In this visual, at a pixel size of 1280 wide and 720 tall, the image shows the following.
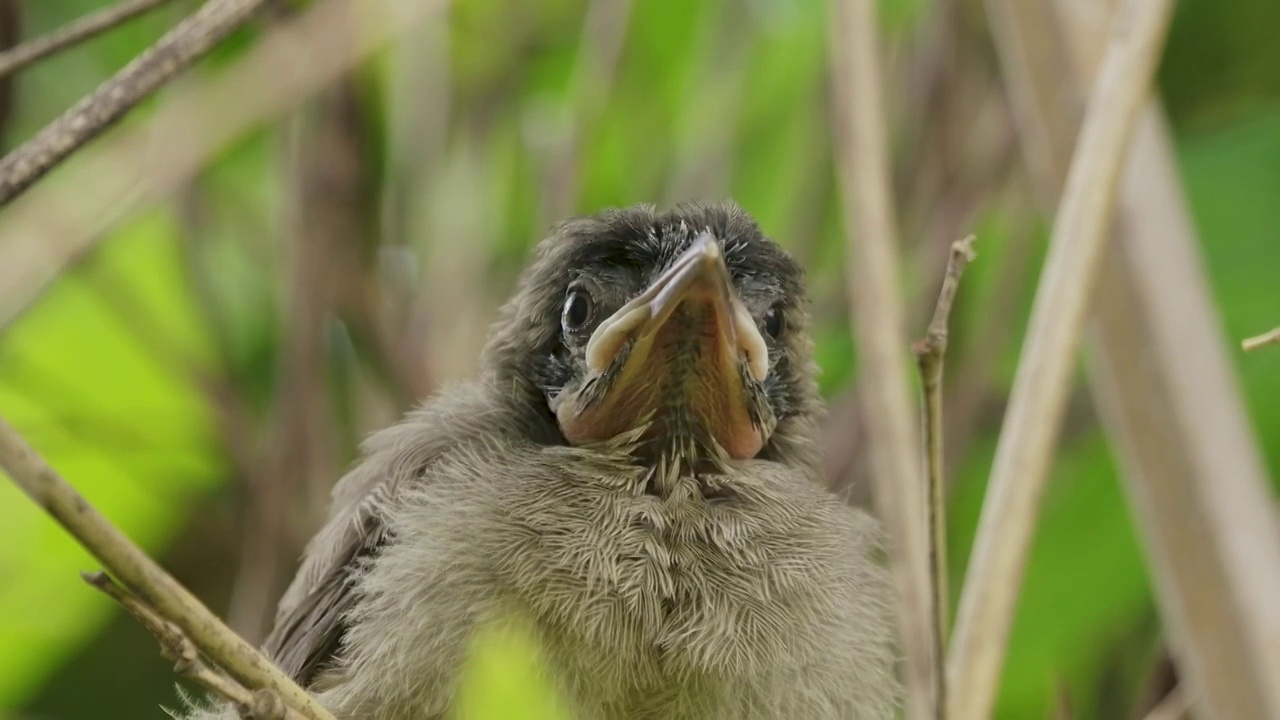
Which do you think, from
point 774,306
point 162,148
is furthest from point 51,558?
point 774,306

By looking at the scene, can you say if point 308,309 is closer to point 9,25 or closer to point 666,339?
point 9,25

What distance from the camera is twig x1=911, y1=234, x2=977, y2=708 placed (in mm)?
844

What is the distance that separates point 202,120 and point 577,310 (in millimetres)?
536

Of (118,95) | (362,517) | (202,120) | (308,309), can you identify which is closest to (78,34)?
(118,95)

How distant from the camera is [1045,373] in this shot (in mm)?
1038

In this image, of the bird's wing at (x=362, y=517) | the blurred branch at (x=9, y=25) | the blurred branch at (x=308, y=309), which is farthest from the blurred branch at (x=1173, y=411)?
the blurred branch at (x=9, y=25)

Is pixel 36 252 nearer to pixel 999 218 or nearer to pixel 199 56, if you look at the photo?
pixel 199 56

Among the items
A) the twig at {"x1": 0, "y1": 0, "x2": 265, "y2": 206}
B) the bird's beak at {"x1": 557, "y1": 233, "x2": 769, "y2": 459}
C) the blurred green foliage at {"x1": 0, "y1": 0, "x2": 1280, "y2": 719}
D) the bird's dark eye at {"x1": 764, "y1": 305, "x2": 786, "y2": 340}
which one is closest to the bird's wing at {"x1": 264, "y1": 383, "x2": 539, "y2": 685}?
the bird's beak at {"x1": 557, "y1": 233, "x2": 769, "y2": 459}

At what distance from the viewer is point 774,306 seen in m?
1.46

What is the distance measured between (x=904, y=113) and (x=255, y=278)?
108cm

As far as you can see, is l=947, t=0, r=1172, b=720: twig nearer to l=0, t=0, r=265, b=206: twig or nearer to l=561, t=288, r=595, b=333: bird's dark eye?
l=561, t=288, r=595, b=333: bird's dark eye

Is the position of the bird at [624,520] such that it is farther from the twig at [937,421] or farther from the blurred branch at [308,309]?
the blurred branch at [308,309]

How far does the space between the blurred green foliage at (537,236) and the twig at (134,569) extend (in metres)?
1.21

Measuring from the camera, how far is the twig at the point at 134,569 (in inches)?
21.4
